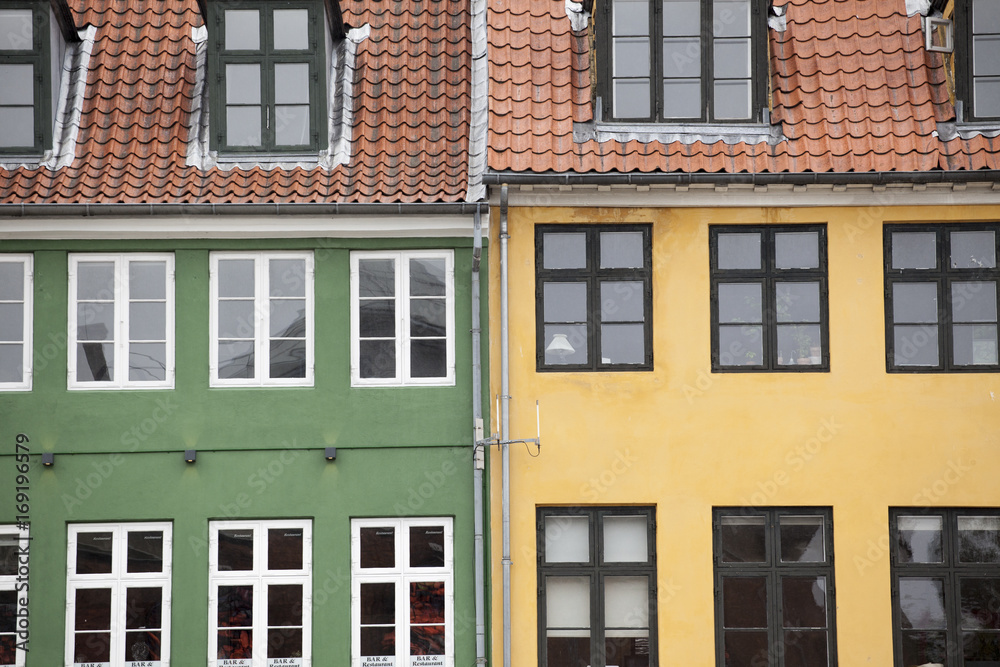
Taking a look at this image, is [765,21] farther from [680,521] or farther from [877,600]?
[877,600]

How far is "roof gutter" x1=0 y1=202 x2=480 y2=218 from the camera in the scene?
12.6 meters

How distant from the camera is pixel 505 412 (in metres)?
12.6

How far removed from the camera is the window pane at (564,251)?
1301 centimetres

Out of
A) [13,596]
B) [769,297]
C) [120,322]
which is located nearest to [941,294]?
[769,297]

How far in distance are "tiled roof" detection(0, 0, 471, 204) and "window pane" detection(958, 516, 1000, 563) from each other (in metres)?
6.48

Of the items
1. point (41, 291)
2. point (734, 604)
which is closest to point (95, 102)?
point (41, 291)

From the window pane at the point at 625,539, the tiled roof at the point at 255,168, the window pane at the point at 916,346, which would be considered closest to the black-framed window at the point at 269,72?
the tiled roof at the point at 255,168

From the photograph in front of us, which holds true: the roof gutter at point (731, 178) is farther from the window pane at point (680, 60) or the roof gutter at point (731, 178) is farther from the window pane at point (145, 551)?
the window pane at point (145, 551)

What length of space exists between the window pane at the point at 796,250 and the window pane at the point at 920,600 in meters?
3.53

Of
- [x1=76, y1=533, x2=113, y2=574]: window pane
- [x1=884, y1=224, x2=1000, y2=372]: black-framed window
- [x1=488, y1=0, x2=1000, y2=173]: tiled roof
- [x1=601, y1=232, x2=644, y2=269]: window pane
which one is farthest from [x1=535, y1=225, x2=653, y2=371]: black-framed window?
[x1=76, y1=533, x2=113, y2=574]: window pane

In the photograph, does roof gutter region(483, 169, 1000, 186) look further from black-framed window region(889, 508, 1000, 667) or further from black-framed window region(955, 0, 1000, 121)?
black-framed window region(889, 508, 1000, 667)

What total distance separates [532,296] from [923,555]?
16.4 ft

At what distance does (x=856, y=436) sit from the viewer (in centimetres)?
1272

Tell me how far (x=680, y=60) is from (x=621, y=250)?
2.27 m
